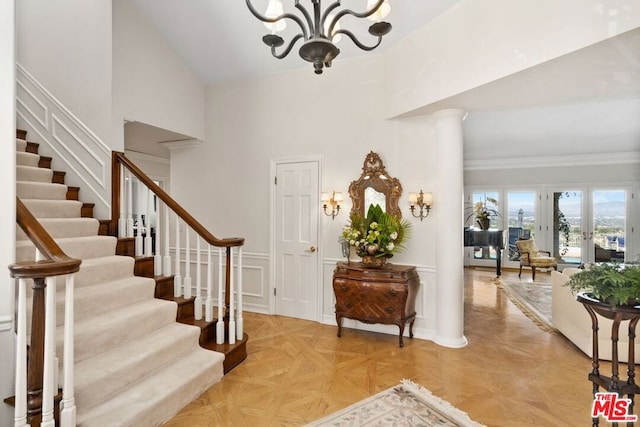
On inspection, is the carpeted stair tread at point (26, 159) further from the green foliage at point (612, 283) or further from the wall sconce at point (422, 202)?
the green foliage at point (612, 283)

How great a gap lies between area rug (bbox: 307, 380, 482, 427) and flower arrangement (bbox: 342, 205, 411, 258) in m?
1.58

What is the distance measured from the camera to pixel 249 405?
2.57 metres

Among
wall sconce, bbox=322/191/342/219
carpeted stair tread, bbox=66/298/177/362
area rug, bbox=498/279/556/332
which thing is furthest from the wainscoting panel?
area rug, bbox=498/279/556/332

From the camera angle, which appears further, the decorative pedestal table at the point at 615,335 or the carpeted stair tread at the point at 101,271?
the carpeted stair tread at the point at 101,271

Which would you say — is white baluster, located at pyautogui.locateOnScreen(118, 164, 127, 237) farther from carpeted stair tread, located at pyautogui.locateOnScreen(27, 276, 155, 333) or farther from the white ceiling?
the white ceiling

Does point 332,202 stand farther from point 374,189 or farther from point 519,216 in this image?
point 519,216

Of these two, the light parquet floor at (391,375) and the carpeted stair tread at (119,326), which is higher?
the carpeted stair tread at (119,326)

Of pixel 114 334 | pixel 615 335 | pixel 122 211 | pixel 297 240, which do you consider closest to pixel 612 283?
pixel 615 335

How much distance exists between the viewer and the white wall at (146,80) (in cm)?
411

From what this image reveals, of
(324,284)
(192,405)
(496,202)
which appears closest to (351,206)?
(324,284)

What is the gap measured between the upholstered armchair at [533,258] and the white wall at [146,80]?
299 inches

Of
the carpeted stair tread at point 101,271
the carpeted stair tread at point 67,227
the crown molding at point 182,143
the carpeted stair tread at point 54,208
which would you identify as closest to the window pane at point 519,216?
the crown molding at point 182,143

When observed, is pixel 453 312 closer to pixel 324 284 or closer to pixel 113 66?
pixel 324 284

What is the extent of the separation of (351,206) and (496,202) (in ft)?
20.9
